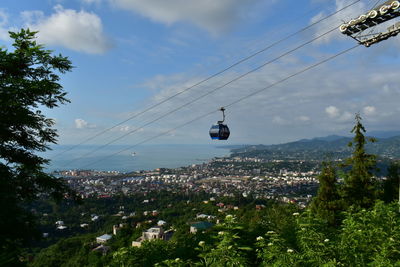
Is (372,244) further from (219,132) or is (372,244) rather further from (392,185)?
(392,185)

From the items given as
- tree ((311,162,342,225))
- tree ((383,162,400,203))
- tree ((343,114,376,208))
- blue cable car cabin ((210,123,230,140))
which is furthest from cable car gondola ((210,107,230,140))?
tree ((383,162,400,203))

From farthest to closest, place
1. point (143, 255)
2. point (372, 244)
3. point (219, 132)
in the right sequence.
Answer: point (219, 132) < point (143, 255) < point (372, 244)

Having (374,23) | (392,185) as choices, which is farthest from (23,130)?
(392,185)

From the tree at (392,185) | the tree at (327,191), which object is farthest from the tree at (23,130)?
the tree at (392,185)

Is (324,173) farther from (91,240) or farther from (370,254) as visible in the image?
(91,240)

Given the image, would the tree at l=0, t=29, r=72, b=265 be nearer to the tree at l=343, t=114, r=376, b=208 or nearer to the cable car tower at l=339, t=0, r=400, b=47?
the cable car tower at l=339, t=0, r=400, b=47

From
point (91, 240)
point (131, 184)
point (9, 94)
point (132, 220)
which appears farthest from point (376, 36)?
point (131, 184)
